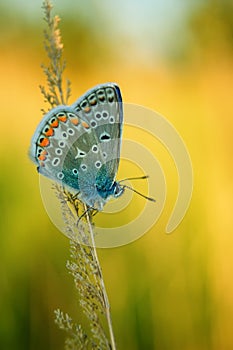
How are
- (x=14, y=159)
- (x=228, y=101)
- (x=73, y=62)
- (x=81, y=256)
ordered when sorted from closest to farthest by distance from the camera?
(x=81, y=256), (x=14, y=159), (x=228, y=101), (x=73, y=62)

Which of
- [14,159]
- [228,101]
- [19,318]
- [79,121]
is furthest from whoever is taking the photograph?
[228,101]

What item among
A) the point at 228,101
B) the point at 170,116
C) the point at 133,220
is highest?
the point at 228,101

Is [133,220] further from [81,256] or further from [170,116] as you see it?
[81,256]

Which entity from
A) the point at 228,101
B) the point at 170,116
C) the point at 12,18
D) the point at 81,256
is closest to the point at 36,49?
the point at 12,18

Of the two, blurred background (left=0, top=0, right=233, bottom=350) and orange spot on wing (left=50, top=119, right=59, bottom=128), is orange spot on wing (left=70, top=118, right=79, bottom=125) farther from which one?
blurred background (left=0, top=0, right=233, bottom=350)

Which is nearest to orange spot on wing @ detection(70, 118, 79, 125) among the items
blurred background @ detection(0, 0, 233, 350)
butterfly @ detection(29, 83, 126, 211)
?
butterfly @ detection(29, 83, 126, 211)

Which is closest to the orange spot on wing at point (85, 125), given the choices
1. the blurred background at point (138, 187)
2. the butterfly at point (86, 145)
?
the butterfly at point (86, 145)
